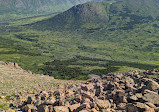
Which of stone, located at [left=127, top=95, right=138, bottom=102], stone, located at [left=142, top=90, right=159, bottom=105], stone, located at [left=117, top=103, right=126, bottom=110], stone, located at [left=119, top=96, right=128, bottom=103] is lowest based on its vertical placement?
stone, located at [left=117, top=103, right=126, bottom=110]

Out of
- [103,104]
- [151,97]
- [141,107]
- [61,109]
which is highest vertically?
[141,107]

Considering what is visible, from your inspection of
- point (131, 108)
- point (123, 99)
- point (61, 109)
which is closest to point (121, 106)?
point (123, 99)

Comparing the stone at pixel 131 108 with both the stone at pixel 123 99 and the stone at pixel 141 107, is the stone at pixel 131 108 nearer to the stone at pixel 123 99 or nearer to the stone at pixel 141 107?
the stone at pixel 141 107

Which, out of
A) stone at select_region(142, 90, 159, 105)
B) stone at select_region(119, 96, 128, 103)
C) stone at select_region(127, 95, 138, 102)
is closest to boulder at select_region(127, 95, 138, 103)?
stone at select_region(127, 95, 138, 102)

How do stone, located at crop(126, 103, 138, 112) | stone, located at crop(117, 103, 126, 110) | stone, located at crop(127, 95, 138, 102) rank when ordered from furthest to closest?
stone, located at crop(127, 95, 138, 102), stone, located at crop(117, 103, 126, 110), stone, located at crop(126, 103, 138, 112)

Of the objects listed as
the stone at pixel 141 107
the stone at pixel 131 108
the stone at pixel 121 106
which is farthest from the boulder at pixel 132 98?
the stone at pixel 131 108

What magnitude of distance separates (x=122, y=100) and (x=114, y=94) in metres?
2.85

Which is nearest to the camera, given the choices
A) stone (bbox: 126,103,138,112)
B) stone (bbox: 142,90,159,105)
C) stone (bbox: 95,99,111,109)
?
stone (bbox: 126,103,138,112)

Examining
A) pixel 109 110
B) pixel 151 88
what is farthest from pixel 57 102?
pixel 151 88

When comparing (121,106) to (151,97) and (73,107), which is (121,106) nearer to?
(151,97)

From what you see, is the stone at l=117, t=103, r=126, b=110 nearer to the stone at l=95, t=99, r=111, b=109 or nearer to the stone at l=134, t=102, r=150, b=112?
the stone at l=95, t=99, r=111, b=109

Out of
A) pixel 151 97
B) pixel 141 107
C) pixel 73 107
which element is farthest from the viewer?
pixel 151 97

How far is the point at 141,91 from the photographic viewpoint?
36688 mm

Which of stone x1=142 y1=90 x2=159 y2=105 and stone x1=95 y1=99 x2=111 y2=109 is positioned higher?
stone x1=142 y1=90 x2=159 y2=105
